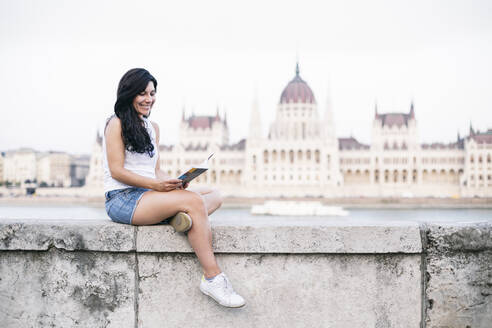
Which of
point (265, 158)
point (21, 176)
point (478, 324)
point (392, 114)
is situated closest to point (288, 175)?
point (265, 158)

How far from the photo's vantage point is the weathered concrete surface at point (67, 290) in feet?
9.80

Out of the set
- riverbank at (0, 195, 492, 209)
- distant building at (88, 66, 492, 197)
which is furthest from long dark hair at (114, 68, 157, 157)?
distant building at (88, 66, 492, 197)

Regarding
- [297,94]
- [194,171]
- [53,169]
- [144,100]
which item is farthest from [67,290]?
Answer: [53,169]

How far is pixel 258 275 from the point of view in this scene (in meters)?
2.95

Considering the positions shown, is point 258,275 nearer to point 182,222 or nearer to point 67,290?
point 182,222

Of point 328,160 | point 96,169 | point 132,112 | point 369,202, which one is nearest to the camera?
point 132,112

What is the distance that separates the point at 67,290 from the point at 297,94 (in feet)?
263

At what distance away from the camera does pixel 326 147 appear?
73875 millimetres

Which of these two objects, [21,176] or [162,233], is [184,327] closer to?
[162,233]

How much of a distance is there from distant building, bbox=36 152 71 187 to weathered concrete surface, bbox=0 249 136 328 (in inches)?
3706

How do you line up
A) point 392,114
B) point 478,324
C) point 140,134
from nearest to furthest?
1. point 478,324
2. point 140,134
3. point 392,114

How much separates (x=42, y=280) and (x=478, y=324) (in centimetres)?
261

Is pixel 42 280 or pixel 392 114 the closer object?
pixel 42 280

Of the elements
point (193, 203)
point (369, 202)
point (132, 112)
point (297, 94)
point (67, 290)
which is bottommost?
point (369, 202)
